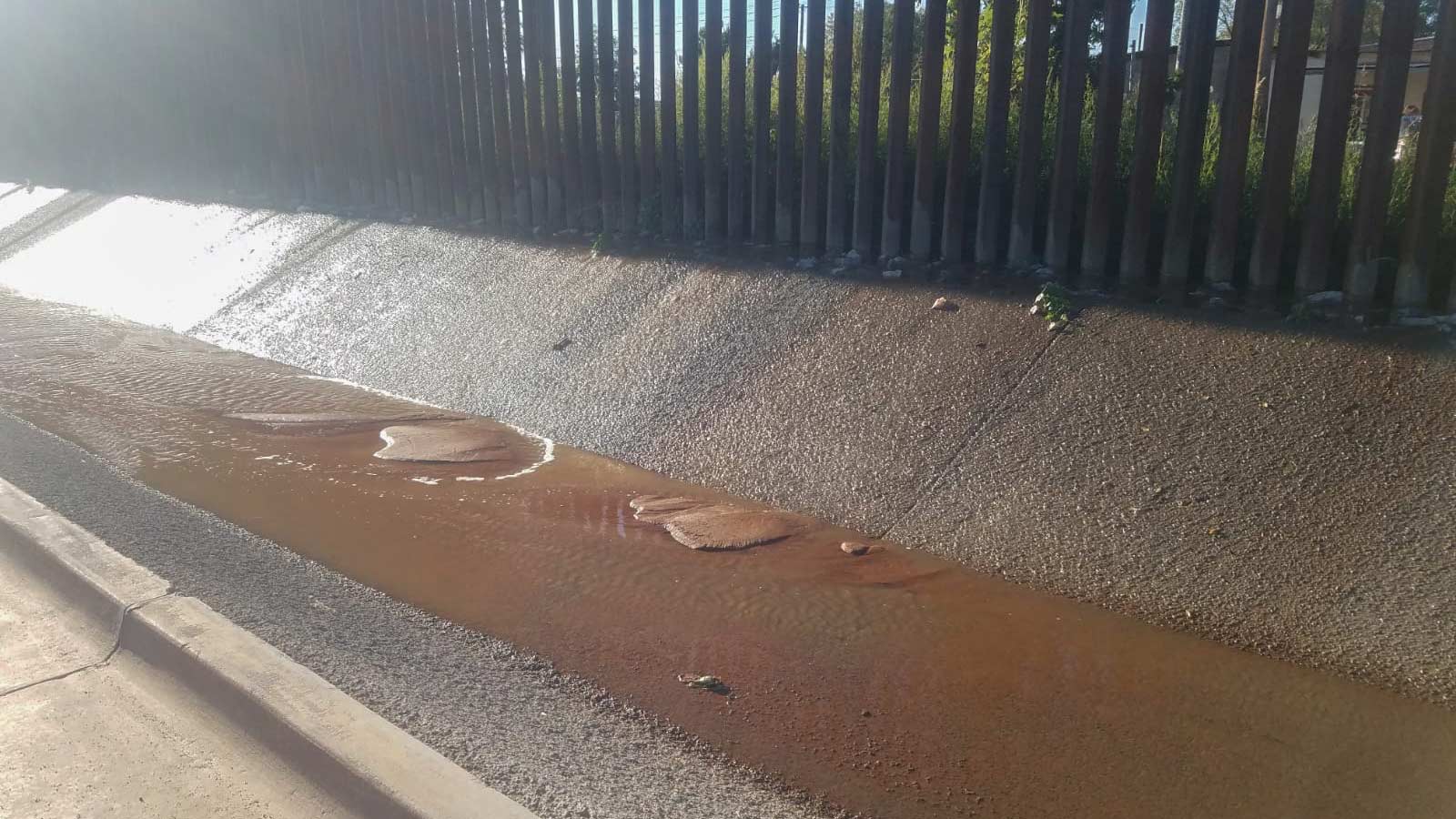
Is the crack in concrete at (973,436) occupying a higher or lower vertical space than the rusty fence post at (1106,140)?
lower

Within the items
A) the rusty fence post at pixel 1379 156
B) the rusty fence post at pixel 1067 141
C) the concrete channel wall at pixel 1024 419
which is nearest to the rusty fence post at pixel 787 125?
the concrete channel wall at pixel 1024 419

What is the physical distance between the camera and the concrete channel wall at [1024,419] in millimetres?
4305

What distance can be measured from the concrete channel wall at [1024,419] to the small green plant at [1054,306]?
0.08 meters

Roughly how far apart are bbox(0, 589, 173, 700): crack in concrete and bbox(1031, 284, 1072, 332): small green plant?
14.3 feet

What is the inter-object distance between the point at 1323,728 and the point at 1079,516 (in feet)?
4.73

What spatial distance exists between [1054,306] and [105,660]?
4674 millimetres

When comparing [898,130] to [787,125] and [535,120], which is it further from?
[535,120]

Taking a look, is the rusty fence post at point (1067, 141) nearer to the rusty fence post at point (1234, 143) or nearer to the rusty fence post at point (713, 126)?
the rusty fence post at point (1234, 143)

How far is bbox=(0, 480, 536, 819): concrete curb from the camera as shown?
312 centimetres

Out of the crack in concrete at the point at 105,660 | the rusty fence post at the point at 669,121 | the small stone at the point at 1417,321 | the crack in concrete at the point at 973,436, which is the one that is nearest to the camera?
the crack in concrete at the point at 105,660

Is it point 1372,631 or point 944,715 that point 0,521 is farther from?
point 1372,631

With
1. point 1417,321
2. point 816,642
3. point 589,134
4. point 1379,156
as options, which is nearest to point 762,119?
point 589,134

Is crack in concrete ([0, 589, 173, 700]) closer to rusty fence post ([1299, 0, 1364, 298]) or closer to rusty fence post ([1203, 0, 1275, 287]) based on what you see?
rusty fence post ([1203, 0, 1275, 287])

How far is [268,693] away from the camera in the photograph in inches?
142
